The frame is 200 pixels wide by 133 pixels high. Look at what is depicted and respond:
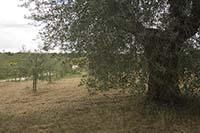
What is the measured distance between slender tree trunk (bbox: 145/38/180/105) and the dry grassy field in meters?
0.76

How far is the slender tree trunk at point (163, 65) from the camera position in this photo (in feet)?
32.9

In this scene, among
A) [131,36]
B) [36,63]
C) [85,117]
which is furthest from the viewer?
[36,63]

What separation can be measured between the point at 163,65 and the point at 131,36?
1.07 metres

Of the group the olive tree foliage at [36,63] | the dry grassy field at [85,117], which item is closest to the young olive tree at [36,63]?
the olive tree foliage at [36,63]

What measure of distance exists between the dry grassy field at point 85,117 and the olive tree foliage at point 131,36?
1093 millimetres

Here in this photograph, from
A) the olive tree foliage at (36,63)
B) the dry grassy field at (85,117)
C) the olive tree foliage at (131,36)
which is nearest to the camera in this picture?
the olive tree foliage at (131,36)

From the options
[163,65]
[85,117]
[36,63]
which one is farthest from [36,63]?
[163,65]

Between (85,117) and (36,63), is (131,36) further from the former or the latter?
(36,63)

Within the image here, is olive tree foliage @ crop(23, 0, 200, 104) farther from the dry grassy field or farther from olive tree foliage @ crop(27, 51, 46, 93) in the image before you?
olive tree foliage @ crop(27, 51, 46, 93)

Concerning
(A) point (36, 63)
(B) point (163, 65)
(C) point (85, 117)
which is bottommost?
(C) point (85, 117)

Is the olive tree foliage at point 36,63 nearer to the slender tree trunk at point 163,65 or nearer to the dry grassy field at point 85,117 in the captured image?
the dry grassy field at point 85,117

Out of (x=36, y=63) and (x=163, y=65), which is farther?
(x=36, y=63)

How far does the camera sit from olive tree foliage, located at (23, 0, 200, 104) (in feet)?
31.2

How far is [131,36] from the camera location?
9.91m
